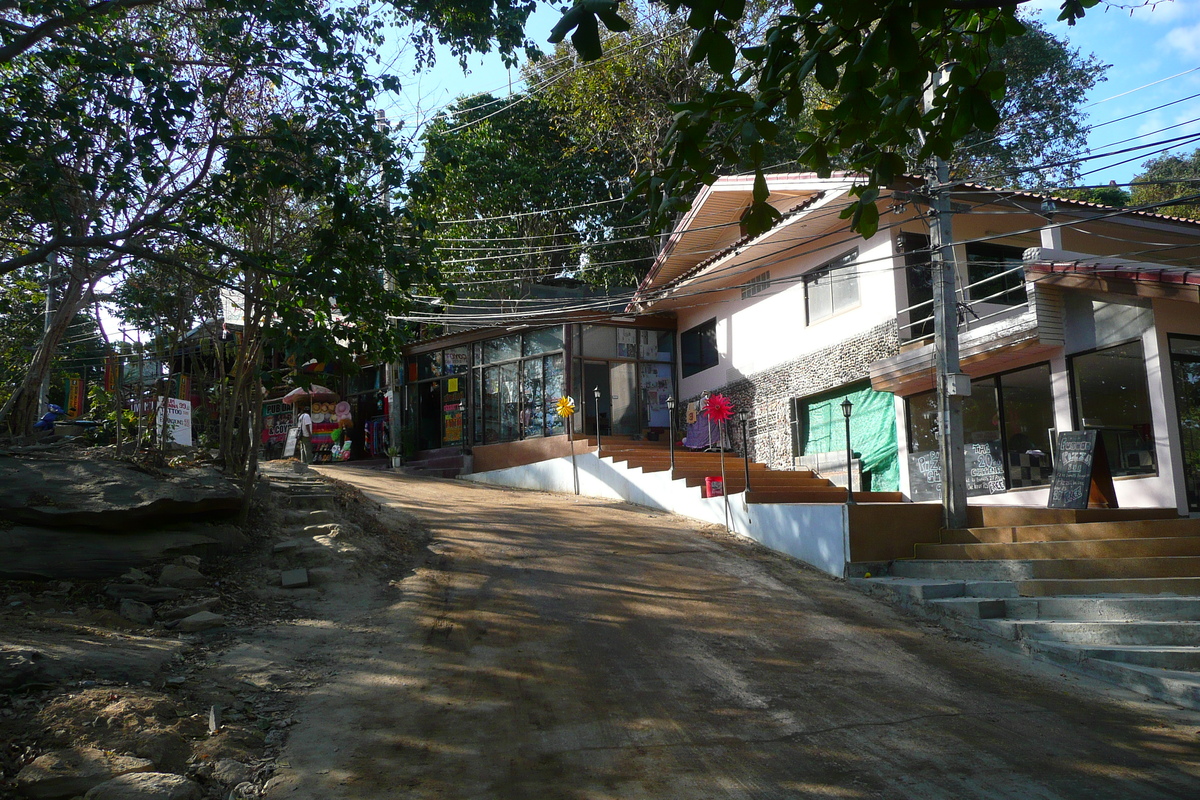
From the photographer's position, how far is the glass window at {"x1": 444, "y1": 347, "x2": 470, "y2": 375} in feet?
72.7

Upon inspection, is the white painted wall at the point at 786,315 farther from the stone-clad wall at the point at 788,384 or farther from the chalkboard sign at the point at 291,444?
the chalkboard sign at the point at 291,444

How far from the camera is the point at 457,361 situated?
22.4 metres

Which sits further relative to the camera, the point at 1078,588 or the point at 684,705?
the point at 1078,588

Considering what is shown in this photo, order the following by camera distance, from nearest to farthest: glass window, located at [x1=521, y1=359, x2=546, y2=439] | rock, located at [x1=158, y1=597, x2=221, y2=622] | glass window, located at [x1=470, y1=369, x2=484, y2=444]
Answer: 1. rock, located at [x1=158, y1=597, x2=221, y2=622]
2. glass window, located at [x1=521, y1=359, x2=546, y2=439]
3. glass window, located at [x1=470, y1=369, x2=484, y2=444]

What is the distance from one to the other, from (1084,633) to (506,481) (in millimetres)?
14352

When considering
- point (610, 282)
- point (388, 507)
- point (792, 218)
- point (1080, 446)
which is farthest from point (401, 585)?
point (610, 282)

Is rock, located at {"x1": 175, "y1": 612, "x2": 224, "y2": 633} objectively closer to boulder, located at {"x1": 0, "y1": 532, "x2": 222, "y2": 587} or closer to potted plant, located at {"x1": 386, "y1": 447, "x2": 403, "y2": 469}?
boulder, located at {"x1": 0, "y1": 532, "x2": 222, "y2": 587}

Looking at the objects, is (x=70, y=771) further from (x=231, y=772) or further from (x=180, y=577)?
(x=180, y=577)

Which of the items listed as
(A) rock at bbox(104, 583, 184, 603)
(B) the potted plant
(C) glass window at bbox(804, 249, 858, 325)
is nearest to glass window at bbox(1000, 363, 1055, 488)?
(C) glass window at bbox(804, 249, 858, 325)

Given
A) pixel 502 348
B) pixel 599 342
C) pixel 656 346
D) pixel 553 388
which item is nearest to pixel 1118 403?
pixel 656 346

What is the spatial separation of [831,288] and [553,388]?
753 cm

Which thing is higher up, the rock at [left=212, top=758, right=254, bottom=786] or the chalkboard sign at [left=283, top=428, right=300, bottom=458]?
the chalkboard sign at [left=283, top=428, right=300, bottom=458]

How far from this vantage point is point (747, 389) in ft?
59.9

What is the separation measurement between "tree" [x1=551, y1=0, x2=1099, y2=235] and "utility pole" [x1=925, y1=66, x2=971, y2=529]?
597 centimetres
